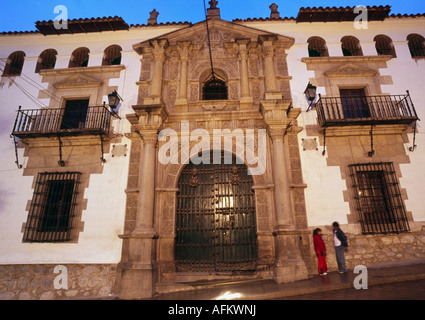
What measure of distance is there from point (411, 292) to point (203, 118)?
20.4 feet

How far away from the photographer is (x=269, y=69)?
7875 mm

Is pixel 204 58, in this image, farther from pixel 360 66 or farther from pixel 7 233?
pixel 7 233

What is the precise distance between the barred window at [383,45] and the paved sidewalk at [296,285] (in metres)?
7.00

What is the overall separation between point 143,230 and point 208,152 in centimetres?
294

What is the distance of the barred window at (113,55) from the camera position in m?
9.02

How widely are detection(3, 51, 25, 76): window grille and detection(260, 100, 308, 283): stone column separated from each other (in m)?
9.09

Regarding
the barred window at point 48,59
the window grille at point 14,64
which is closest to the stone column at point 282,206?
the barred window at point 48,59

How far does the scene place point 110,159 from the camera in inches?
295

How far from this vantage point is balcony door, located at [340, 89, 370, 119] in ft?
25.9

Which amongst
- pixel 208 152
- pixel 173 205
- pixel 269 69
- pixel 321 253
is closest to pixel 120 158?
pixel 173 205

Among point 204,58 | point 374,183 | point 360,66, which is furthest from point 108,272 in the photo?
point 360,66
